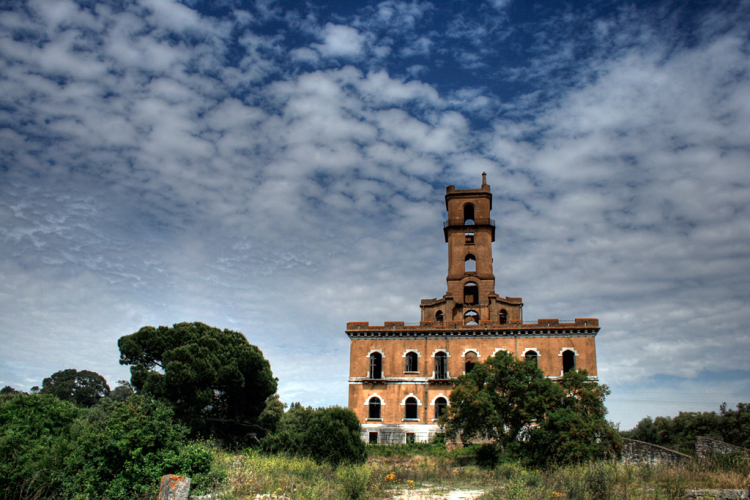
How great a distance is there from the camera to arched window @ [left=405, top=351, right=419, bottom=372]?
122ft

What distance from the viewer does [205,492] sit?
13.4 metres

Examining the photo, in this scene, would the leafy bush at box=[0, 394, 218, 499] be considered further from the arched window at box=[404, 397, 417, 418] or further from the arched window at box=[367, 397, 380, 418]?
the arched window at box=[404, 397, 417, 418]

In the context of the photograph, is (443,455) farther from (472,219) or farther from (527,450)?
(472,219)

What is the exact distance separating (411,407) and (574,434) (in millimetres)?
15656

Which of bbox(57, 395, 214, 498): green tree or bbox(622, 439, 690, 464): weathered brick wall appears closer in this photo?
bbox(57, 395, 214, 498): green tree

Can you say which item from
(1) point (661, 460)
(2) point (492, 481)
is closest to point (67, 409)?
(2) point (492, 481)

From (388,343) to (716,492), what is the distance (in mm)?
26218

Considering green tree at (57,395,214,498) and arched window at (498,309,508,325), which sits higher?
arched window at (498,309,508,325)

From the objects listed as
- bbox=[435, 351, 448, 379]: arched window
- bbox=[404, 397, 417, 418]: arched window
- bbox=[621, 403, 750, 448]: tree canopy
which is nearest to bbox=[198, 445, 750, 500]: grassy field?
bbox=[404, 397, 417, 418]: arched window

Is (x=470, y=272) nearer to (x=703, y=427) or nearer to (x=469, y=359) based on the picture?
(x=469, y=359)

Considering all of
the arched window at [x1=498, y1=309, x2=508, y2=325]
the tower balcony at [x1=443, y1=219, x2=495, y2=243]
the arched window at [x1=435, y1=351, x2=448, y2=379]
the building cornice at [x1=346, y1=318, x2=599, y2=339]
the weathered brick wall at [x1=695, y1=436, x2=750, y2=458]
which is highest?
the tower balcony at [x1=443, y1=219, x2=495, y2=243]

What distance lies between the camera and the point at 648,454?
79.6 ft

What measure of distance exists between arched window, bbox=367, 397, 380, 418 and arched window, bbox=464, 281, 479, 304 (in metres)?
10.9

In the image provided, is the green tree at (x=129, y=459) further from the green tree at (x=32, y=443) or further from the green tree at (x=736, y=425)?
the green tree at (x=736, y=425)
